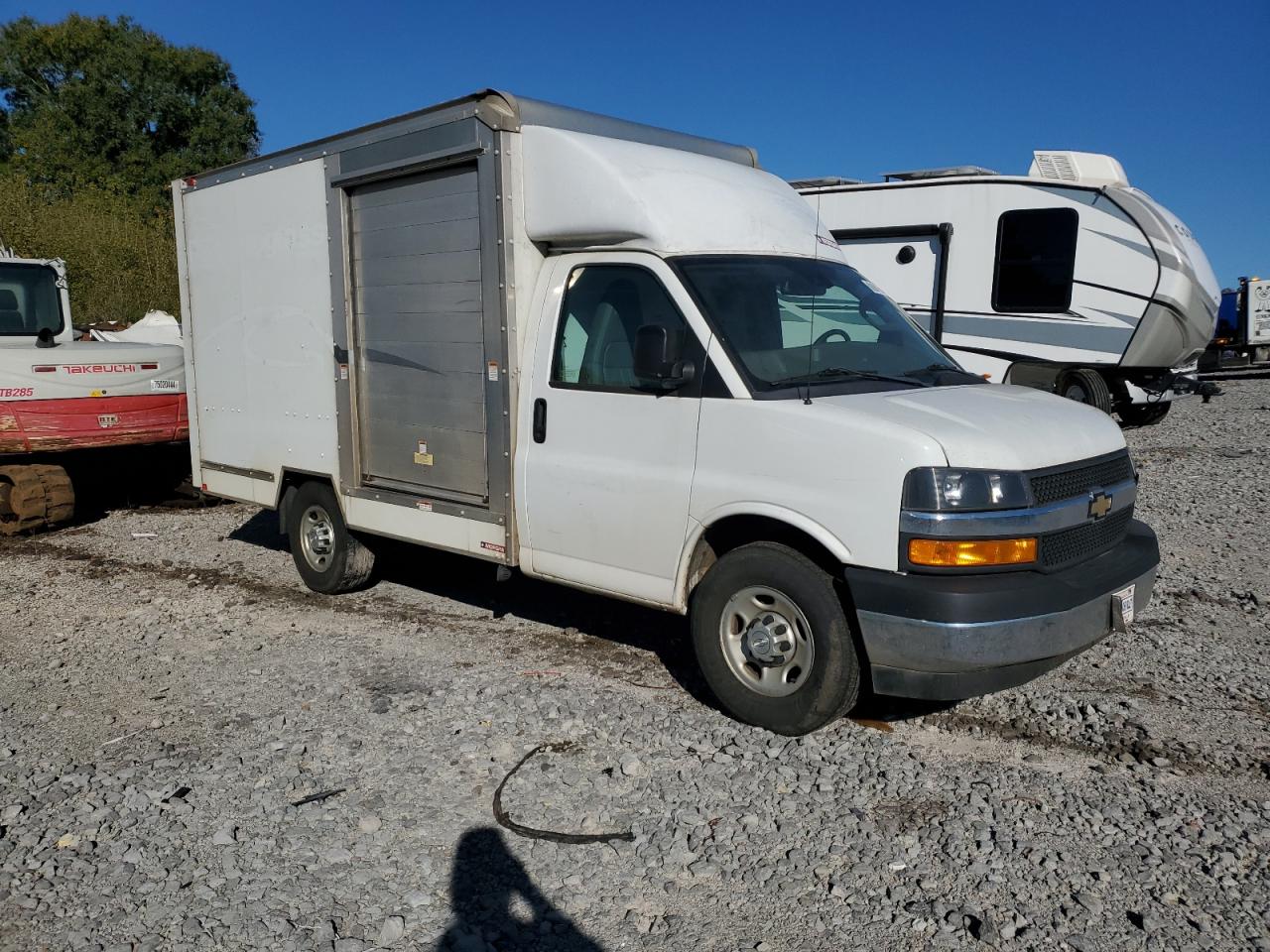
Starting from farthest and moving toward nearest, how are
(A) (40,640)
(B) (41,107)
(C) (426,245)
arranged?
(B) (41,107) < (A) (40,640) < (C) (426,245)

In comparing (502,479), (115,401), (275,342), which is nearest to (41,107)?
(115,401)

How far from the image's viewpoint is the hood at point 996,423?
4.16 metres

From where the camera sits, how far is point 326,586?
7.43 meters

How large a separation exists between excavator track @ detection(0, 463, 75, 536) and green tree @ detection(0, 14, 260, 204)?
3012 cm

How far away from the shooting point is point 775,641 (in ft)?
15.2

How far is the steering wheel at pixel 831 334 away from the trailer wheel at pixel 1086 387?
865 centimetres

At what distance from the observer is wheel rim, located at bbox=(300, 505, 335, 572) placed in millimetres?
7301

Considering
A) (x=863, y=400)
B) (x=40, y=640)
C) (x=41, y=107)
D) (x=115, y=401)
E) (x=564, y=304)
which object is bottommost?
(x=40, y=640)

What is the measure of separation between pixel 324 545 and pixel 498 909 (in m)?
4.35

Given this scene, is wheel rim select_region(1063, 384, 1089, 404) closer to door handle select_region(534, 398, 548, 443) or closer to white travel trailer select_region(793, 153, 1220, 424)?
white travel trailer select_region(793, 153, 1220, 424)

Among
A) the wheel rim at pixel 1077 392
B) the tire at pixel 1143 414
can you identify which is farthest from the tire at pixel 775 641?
the tire at pixel 1143 414

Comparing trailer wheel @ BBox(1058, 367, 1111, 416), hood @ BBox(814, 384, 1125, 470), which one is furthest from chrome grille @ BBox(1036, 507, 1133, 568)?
trailer wheel @ BBox(1058, 367, 1111, 416)

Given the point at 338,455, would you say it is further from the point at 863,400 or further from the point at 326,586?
the point at 863,400

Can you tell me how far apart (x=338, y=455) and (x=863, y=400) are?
3.70 metres
